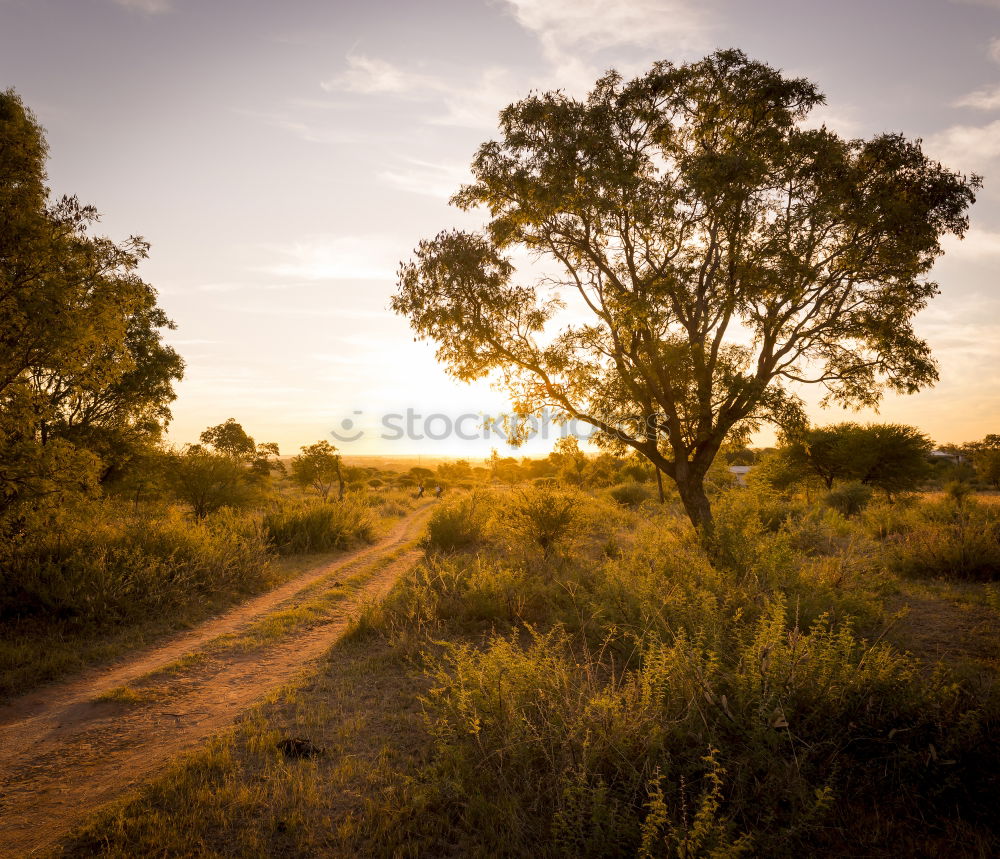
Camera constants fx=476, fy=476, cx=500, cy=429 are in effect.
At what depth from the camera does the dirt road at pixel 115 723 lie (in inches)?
157

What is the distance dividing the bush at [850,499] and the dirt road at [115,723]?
890 inches

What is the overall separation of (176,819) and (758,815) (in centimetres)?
425

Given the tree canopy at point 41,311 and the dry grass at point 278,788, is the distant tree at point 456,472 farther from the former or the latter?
the dry grass at point 278,788

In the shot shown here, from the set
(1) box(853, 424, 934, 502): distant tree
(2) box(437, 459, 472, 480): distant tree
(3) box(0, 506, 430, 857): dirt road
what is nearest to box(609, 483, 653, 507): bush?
(1) box(853, 424, 934, 502): distant tree

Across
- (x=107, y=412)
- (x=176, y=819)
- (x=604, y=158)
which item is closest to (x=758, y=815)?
(x=176, y=819)

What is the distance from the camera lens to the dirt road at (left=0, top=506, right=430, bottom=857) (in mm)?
3992

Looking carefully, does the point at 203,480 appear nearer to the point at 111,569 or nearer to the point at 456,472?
the point at 111,569

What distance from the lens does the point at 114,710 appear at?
5.77m

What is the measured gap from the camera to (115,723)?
546 cm

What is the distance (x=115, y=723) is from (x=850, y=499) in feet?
86.4

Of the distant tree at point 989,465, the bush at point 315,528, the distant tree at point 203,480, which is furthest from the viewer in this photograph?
the distant tree at point 989,465

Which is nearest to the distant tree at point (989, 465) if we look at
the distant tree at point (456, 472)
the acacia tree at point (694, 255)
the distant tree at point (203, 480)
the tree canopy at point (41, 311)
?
the acacia tree at point (694, 255)

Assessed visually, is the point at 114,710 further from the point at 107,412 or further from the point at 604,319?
the point at 107,412

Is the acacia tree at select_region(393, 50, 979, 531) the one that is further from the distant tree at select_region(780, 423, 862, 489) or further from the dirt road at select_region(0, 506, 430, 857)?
the distant tree at select_region(780, 423, 862, 489)
